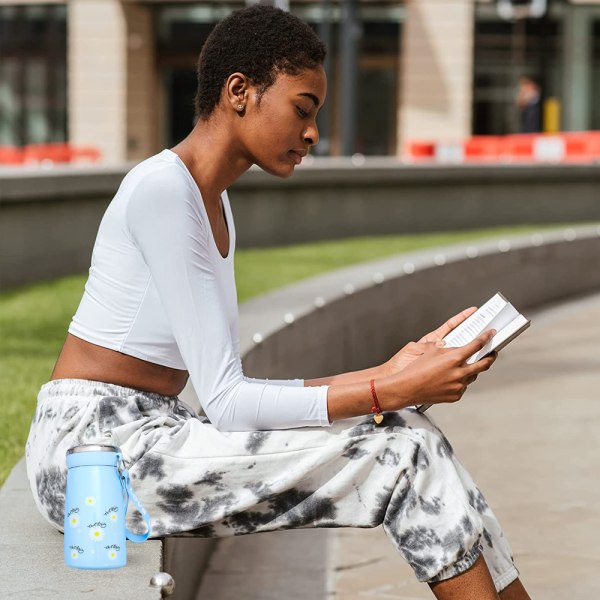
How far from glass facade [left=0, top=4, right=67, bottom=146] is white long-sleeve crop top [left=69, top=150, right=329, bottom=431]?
107 feet

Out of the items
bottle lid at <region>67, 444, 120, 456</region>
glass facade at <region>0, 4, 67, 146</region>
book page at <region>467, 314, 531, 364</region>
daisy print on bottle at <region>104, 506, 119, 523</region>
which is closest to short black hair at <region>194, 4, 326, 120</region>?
book page at <region>467, 314, 531, 364</region>

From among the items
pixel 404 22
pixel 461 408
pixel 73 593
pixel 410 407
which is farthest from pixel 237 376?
pixel 404 22

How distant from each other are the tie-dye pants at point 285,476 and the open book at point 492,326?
199 mm

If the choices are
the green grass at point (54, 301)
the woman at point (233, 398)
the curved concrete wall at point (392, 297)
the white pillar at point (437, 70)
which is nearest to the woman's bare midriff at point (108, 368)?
the woman at point (233, 398)

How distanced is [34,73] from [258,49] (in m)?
33.1

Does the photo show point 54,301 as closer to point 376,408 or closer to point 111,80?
point 376,408

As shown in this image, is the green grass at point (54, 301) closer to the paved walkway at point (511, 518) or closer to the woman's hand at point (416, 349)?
the paved walkway at point (511, 518)

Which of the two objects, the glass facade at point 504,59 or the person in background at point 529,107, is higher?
the glass facade at point 504,59

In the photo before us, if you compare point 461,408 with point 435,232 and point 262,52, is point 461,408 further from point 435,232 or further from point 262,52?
point 435,232

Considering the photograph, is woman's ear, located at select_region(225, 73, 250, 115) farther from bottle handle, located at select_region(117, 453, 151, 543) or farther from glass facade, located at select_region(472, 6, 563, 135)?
glass facade, located at select_region(472, 6, 563, 135)

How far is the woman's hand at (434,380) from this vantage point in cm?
298

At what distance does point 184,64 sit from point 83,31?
2502mm

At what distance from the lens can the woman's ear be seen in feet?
10.2

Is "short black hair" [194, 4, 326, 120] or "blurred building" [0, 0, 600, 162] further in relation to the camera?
"blurred building" [0, 0, 600, 162]
